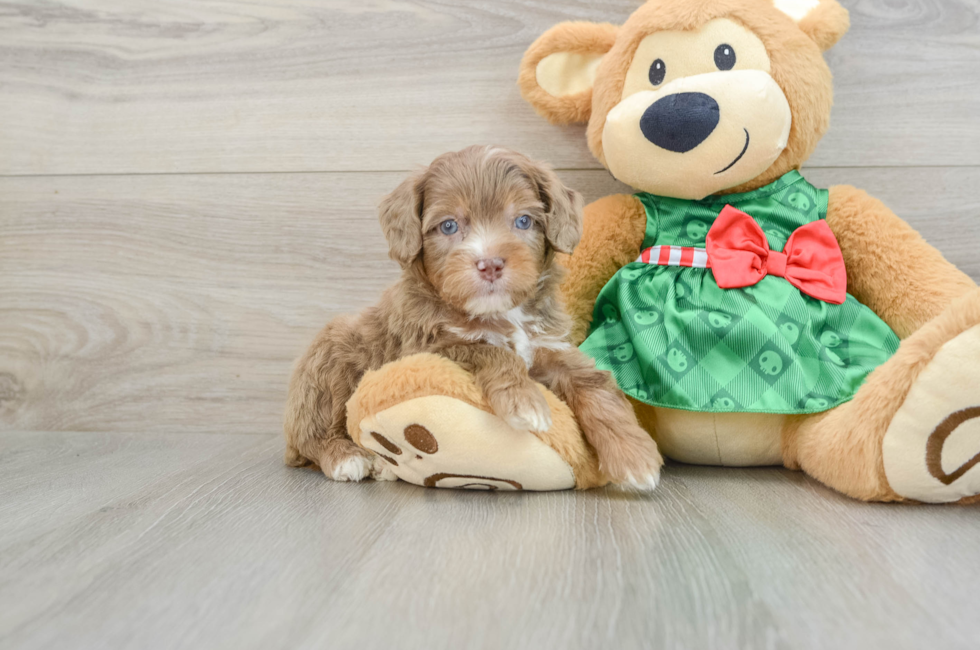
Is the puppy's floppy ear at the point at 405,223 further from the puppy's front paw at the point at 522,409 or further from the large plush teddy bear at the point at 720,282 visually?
the puppy's front paw at the point at 522,409

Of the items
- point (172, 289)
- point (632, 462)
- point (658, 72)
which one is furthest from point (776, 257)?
point (172, 289)

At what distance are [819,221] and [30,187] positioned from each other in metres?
2.30

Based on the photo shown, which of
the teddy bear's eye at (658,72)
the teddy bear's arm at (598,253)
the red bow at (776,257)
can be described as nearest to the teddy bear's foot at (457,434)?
the teddy bear's arm at (598,253)

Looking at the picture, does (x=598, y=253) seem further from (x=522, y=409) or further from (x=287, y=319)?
(x=287, y=319)

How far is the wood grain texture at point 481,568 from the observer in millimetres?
821

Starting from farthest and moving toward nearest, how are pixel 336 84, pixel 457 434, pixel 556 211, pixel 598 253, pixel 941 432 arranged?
pixel 336 84
pixel 598 253
pixel 556 211
pixel 457 434
pixel 941 432

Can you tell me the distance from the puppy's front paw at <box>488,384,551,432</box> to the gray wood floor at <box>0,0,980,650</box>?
0.56ft

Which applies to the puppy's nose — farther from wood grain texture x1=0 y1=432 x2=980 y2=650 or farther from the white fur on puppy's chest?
wood grain texture x1=0 y1=432 x2=980 y2=650

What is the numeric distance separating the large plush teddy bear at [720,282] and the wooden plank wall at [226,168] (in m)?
0.32

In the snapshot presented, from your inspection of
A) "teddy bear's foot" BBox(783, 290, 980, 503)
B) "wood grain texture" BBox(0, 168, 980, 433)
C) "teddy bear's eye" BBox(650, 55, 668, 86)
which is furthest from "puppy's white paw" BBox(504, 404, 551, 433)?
"wood grain texture" BBox(0, 168, 980, 433)

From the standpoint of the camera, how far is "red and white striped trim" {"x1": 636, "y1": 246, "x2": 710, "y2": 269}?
1564 mm

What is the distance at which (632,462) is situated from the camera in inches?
50.9

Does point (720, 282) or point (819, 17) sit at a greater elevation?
point (819, 17)

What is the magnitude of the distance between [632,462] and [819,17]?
3.64ft
